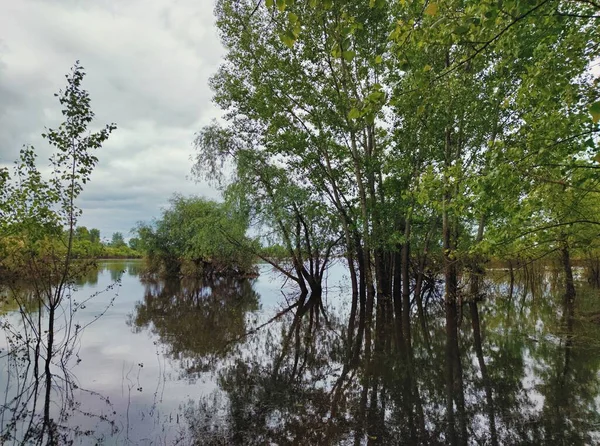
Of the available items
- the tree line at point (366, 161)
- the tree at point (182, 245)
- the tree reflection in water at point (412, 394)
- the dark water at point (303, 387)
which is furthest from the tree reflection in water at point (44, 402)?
the tree at point (182, 245)

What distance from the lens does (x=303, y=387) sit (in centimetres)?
721

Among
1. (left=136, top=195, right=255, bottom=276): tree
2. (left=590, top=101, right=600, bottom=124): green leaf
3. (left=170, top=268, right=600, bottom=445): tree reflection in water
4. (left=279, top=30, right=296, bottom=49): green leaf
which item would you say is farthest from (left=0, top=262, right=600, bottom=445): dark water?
(left=136, top=195, right=255, bottom=276): tree

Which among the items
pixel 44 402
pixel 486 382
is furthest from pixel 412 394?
pixel 44 402

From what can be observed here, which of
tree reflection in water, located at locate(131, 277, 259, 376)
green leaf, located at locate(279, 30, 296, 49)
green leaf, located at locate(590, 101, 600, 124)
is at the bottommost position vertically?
tree reflection in water, located at locate(131, 277, 259, 376)

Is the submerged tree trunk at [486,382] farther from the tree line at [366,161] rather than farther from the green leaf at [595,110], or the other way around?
the green leaf at [595,110]

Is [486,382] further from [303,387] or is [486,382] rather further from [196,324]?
[196,324]

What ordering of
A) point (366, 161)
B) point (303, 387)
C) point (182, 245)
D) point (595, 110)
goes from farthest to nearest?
point (182, 245)
point (366, 161)
point (303, 387)
point (595, 110)

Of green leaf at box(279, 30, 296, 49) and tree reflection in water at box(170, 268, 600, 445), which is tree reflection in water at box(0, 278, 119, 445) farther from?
green leaf at box(279, 30, 296, 49)

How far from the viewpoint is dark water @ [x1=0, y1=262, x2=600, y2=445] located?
5285 millimetres

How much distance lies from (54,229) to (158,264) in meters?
34.5

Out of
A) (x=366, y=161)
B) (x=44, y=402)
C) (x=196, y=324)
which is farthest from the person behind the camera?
(x=366, y=161)

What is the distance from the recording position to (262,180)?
69.1 feet

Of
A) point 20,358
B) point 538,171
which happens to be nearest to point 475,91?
point 538,171

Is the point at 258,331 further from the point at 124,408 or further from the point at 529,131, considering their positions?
the point at 529,131
